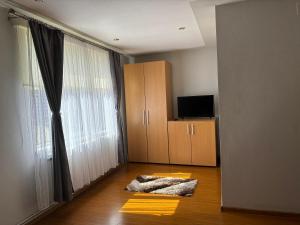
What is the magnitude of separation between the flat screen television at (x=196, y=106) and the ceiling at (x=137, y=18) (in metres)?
1.21

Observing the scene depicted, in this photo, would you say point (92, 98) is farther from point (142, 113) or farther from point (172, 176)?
point (172, 176)

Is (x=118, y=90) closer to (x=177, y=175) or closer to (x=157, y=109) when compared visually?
(x=157, y=109)

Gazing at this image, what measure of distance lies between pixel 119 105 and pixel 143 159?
4.35ft

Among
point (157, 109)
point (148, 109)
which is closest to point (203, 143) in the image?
point (157, 109)

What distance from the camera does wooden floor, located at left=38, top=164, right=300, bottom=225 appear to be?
8.74 ft

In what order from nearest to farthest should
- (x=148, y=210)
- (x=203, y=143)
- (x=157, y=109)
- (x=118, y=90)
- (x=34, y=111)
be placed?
(x=34, y=111) → (x=148, y=210) → (x=203, y=143) → (x=118, y=90) → (x=157, y=109)

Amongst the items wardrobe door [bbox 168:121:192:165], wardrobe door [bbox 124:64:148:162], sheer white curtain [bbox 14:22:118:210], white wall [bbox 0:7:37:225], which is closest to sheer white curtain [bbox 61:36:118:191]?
sheer white curtain [bbox 14:22:118:210]

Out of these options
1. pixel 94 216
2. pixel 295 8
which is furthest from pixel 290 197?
pixel 94 216

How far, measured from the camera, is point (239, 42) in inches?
106

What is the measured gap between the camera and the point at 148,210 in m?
2.99

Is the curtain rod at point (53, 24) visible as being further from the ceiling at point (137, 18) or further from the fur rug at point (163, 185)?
the fur rug at point (163, 185)

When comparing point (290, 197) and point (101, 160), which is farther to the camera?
point (101, 160)

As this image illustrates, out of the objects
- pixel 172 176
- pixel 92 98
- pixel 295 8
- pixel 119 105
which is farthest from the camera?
pixel 119 105

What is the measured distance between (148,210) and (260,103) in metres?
1.87
